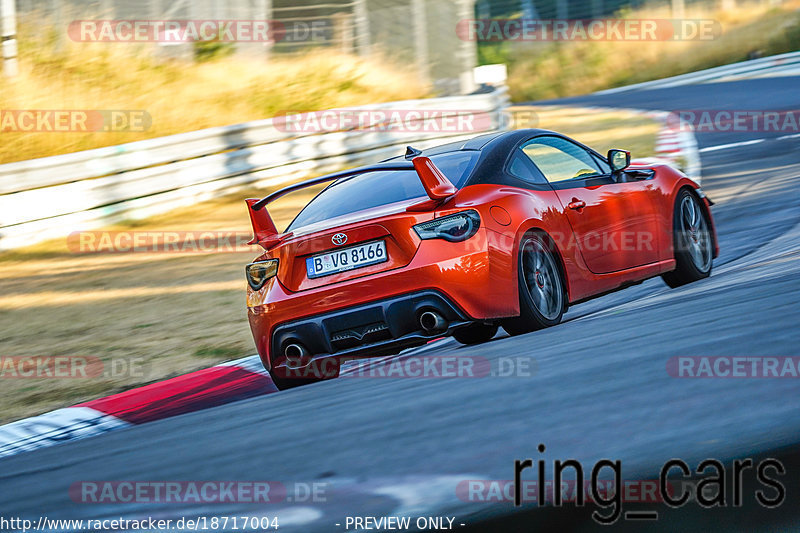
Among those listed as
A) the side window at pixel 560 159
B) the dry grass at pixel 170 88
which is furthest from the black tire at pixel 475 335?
the dry grass at pixel 170 88

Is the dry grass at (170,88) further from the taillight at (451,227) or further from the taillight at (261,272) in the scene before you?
the taillight at (451,227)

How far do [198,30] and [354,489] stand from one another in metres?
16.3

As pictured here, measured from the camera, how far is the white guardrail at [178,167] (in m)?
11.2

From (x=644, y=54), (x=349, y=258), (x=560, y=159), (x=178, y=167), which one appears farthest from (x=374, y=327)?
(x=644, y=54)

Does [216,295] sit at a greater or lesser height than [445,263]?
lesser

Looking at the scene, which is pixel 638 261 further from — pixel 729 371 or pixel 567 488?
pixel 567 488

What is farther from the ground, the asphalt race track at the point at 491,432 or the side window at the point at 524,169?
the side window at the point at 524,169

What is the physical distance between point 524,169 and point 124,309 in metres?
3.98

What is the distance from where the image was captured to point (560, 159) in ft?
20.5

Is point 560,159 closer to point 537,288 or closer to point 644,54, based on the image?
point 537,288

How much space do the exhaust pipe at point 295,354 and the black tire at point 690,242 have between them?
2.67 metres

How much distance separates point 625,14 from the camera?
37.2 metres

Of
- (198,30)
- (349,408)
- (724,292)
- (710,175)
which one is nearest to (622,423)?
(349,408)

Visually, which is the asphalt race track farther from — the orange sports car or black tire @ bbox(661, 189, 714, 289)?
black tire @ bbox(661, 189, 714, 289)
